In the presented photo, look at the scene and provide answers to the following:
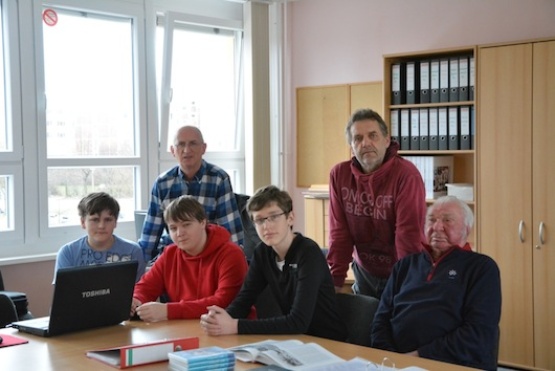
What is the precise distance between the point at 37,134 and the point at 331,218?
8.18ft

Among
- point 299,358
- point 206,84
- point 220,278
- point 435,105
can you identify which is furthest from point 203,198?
point 206,84

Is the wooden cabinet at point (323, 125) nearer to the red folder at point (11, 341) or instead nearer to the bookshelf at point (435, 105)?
the bookshelf at point (435, 105)

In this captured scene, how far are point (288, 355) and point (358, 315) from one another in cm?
62

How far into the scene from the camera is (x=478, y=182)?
16.1 ft

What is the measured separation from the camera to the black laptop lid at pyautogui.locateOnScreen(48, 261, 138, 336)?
8.80 feet

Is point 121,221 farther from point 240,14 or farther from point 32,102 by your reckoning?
point 240,14

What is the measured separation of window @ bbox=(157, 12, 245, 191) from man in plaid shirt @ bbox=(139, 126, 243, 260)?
73.8 inches

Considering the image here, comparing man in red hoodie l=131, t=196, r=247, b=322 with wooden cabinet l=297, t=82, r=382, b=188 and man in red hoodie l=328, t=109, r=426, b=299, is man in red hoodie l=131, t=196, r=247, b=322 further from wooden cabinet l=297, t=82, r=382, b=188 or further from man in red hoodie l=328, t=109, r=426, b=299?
wooden cabinet l=297, t=82, r=382, b=188

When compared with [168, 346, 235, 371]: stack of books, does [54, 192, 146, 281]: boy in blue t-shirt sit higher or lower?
higher

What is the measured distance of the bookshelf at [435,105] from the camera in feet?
16.4

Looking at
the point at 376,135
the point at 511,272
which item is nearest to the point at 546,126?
the point at 511,272

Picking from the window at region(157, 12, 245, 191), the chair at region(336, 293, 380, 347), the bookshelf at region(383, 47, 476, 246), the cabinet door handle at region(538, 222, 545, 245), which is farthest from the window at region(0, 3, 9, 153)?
the cabinet door handle at region(538, 222, 545, 245)

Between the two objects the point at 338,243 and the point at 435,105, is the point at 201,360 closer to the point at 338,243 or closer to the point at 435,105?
the point at 338,243

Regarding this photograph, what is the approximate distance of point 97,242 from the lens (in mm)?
3648
